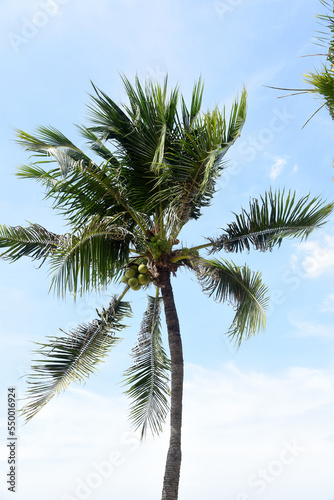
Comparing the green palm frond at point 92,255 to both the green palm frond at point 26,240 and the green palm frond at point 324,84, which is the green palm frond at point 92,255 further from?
the green palm frond at point 324,84

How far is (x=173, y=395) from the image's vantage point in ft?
24.1

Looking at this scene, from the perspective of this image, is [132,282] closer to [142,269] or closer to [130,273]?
[130,273]

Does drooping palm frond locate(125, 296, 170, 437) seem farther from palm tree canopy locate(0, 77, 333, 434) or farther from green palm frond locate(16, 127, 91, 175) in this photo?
green palm frond locate(16, 127, 91, 175)

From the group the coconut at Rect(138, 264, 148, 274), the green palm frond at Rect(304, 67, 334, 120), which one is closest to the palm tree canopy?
the coconut at Rect(138, 264, 148, 274)

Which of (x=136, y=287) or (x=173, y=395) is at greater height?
(x=136, y=287)

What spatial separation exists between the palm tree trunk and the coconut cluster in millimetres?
285

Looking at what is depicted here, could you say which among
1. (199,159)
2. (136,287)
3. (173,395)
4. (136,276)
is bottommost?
(173,395)

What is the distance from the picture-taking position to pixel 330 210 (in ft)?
26.5

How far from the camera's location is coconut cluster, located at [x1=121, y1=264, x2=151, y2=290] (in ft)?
26.0

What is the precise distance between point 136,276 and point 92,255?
113 cm

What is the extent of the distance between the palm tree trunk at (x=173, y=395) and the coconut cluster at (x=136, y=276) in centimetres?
28

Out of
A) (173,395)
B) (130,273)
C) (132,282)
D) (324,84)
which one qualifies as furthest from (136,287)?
(324,84)

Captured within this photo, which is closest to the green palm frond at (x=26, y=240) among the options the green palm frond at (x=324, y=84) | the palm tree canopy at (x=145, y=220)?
the palm tree canopy at (x=145, y=220)

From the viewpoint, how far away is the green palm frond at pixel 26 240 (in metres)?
8.62
